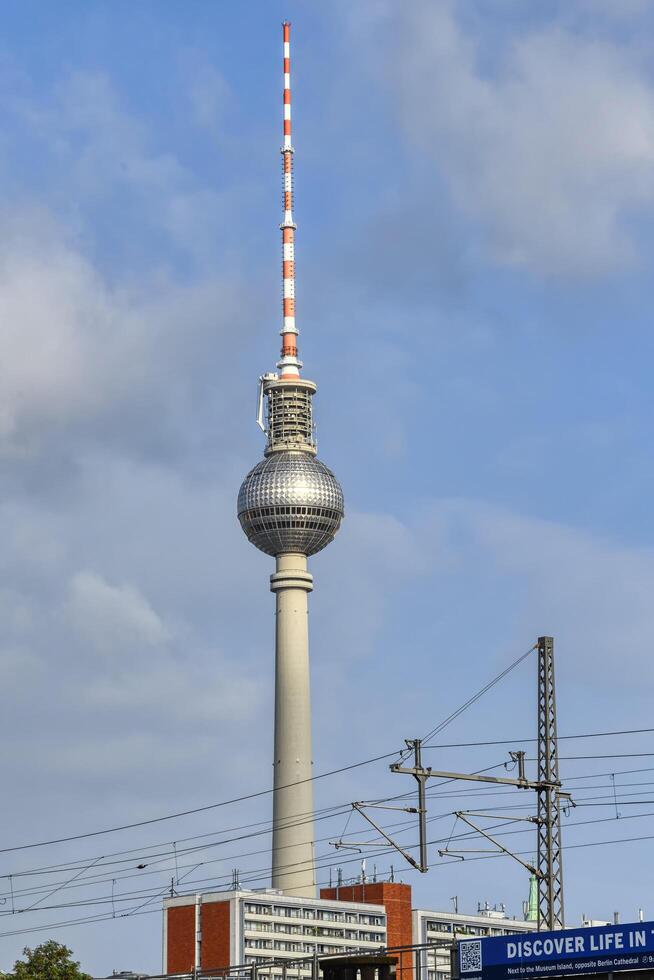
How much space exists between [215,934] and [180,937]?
4498 millimetres

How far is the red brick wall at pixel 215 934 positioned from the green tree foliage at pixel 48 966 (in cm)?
9009

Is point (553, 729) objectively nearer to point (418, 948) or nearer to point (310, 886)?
point (418, 948)

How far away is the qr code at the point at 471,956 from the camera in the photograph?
5475 cm

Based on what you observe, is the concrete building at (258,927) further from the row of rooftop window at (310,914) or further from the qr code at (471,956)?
the qr code at (471,956)

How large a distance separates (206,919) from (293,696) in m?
27.1

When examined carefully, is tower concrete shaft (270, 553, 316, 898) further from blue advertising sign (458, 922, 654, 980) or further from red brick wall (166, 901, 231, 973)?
blue advertising sign (458, 922, 654, 980)

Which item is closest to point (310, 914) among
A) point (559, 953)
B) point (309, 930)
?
point (309, 930)

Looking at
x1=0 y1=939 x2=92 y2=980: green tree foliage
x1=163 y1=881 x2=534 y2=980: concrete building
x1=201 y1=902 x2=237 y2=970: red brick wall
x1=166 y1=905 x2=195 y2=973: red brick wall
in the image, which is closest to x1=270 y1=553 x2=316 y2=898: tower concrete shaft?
x1=163 y1=881 x2=534 y2=980: concrete building

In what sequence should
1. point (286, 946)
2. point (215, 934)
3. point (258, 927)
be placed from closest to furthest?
point (215, 934) → point (258, 927) → point (286, 946)

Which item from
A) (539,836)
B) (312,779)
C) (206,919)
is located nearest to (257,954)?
(206,919)

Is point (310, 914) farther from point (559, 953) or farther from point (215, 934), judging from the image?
point (559, 953)

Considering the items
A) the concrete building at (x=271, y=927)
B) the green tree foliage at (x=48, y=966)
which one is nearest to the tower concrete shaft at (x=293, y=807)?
the concrete building at (x=271, y=927)

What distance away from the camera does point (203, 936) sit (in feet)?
601

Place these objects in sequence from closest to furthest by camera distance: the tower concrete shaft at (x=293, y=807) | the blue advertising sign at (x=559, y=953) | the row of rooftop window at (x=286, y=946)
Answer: the blue advertising sign at (x=559, y=953)
the row of rooftop window at (x=286, y=946)
the tower concrete shaft at (x=293, y=807)
